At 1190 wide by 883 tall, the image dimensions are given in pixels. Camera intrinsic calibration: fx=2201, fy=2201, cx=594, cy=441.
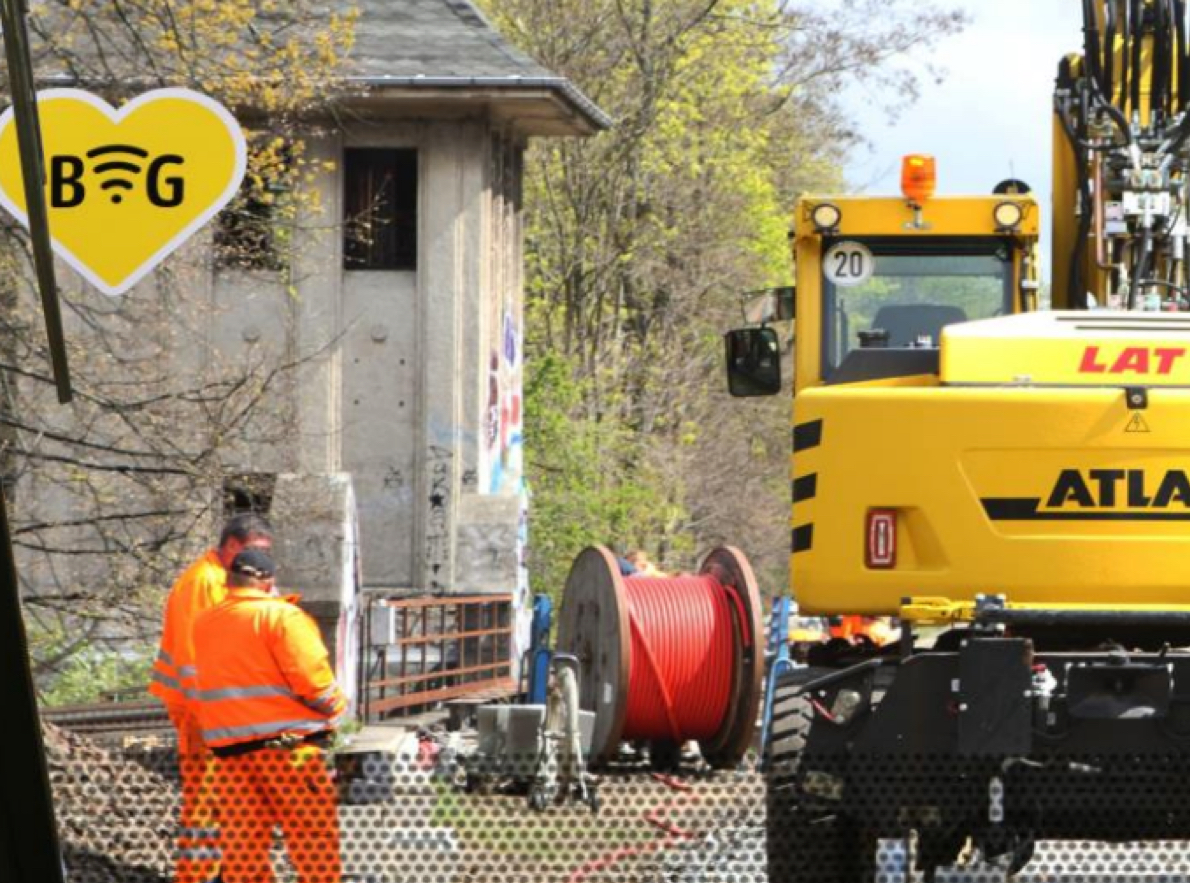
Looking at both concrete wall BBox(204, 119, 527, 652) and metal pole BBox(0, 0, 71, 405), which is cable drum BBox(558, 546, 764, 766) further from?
concrete wall BBox(204, 119, 527, 652)

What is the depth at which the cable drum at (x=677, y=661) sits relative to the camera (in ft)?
53.3

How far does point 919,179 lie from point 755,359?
1.10 meters

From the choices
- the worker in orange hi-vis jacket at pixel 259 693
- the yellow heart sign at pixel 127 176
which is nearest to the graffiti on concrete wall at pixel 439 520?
the yellow heart sign at pixel 127 176

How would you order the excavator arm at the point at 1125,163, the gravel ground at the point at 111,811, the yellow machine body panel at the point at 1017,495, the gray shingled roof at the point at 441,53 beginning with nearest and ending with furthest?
the gravel ground at the point at 111,811 → the yellow machine body panel at the point at 1017,495 → the excavator arm at the point at 1125,163 → the gray shingled roof at the point at 441,53

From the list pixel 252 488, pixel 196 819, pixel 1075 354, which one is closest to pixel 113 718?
pixel 252 488

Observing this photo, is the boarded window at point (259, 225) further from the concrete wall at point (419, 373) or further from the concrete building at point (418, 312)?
the concrete wall at point (419, 373)

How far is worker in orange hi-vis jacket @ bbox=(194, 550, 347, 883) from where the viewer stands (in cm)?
766

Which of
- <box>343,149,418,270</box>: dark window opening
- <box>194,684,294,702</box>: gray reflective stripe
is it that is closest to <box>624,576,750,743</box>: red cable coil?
<box>194,684,294,702</box>: gray reflective stripe

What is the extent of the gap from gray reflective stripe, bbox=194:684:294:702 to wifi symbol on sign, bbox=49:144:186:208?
6.49 ft

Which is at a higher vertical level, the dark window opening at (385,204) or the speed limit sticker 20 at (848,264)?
the dark window opening at (385,204)

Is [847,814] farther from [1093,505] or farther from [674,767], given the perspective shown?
[674,767]

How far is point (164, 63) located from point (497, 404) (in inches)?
720

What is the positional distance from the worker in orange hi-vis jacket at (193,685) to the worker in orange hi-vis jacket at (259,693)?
124 millimetres

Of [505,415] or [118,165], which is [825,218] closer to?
[118,165]
